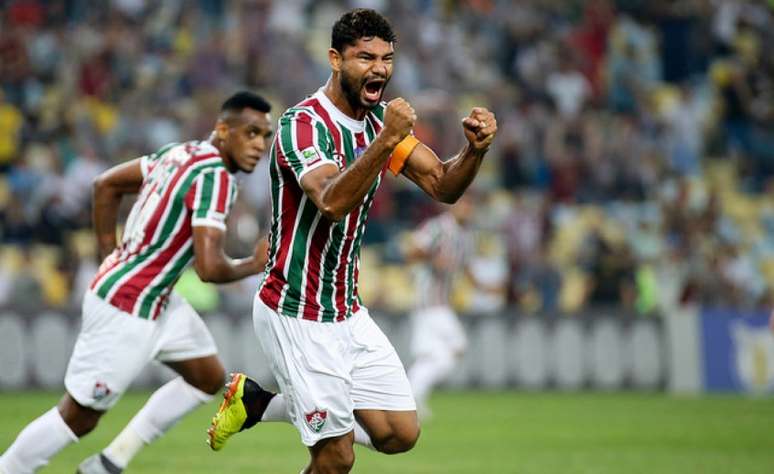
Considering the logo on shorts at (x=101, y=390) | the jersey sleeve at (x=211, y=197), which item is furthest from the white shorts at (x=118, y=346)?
the jersey sleeve at (x=211, y=197)

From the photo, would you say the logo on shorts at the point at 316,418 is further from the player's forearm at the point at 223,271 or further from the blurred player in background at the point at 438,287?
the blurred player in background at the point at 438,287

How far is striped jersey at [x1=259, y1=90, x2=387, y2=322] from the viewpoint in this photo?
6.30 metres

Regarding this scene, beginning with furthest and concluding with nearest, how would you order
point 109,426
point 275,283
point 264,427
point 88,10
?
point 88,10 < point 264,427 < point 109,426 < point 275,283

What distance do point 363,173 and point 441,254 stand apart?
30.5ft

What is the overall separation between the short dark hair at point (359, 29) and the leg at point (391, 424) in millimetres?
1843

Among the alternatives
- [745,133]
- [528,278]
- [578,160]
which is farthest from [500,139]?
[745,133]

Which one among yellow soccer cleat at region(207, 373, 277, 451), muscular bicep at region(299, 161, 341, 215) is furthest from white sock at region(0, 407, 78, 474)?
muscular bicep at region(299, 161, 341, 215)

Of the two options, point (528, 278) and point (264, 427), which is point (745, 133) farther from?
point (264, 427)

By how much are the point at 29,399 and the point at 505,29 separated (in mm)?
10750

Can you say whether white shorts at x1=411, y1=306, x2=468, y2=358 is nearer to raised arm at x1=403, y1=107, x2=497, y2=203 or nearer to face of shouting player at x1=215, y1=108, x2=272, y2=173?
face of shouting player at x1=215, y1=108, x2=272, y2=173

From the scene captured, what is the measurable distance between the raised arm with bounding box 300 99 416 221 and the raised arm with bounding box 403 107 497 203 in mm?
504

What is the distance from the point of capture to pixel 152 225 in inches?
308

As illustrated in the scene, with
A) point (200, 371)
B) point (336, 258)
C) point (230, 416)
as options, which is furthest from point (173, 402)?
point (336, 258)

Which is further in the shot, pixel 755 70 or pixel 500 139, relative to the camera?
pixel 755 70
